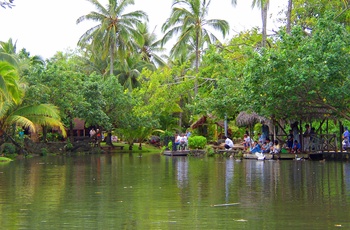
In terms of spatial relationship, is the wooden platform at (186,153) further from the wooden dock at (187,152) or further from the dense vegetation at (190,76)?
the dense vegetation at (190,76)

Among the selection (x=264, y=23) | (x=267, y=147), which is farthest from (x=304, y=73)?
(x=264, y=23)

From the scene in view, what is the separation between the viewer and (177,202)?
12.2 metres

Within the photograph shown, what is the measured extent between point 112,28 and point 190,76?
11064mm

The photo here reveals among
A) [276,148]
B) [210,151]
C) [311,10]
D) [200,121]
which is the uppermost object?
[311,10]

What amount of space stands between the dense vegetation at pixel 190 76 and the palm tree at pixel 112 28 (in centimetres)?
8

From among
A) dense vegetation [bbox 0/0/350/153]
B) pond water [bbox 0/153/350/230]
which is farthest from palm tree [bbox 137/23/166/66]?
pond water [bbox 0/153/350/230]

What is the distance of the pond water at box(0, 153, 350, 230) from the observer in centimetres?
955

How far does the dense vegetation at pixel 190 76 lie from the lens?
966 inches

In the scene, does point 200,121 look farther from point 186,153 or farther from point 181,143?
point 186,153

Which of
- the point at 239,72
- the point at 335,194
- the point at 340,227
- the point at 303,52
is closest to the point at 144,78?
the point at 239,72

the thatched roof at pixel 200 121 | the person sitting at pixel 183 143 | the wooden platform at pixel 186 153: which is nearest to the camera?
the wooden platform at pixel 186 153

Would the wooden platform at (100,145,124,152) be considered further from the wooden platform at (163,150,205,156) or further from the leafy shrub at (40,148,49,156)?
the wooden platform at (163,150,205,156)

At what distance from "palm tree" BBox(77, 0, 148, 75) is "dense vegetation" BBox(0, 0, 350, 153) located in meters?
0.08

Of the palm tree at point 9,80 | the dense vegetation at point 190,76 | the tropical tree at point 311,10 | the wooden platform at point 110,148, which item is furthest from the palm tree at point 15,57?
the tropical tree at point 311,10
